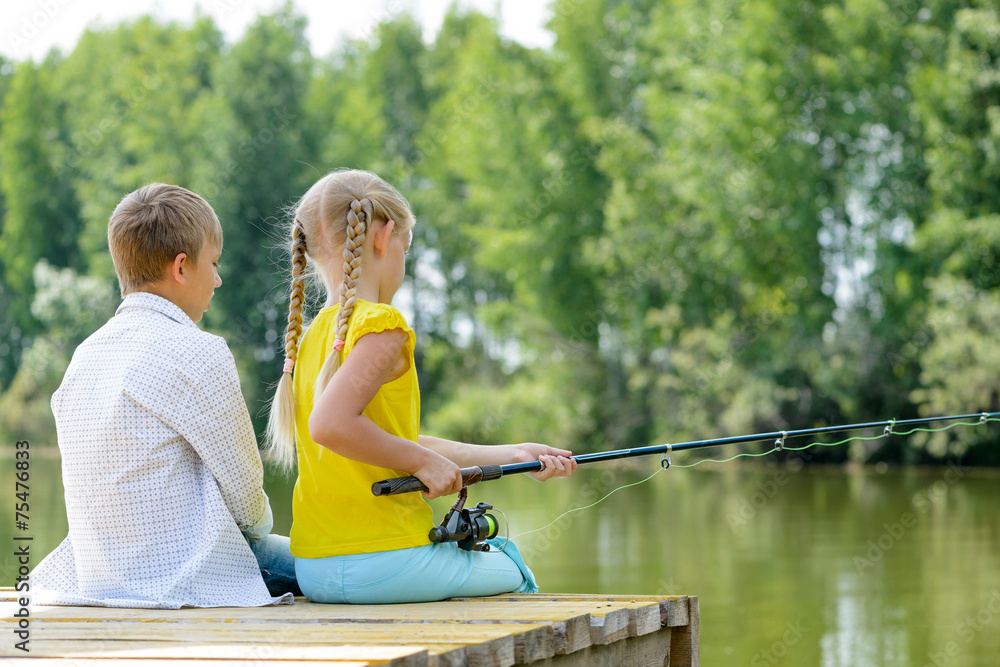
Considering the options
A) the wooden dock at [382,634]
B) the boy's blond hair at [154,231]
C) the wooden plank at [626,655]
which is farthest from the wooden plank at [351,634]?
the boy's blond hair at [154,231]

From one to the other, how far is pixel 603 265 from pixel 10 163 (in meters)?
17.0

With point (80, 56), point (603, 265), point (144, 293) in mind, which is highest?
point (80, 56)

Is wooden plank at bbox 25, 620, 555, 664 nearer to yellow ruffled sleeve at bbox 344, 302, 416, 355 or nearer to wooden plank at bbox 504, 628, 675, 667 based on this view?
wooden plank at bbox 504, 628, 675, 667

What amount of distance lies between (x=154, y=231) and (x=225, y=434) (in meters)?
0.53

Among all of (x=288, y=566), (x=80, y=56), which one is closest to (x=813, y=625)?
(x=288, y=566)

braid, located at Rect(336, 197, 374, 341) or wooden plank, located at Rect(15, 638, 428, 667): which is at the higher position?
braid, located at Rect(336, 197, 374, 341)

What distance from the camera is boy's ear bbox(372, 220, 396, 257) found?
2.82m

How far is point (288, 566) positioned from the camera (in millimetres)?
3033

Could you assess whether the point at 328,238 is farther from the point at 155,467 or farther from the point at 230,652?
the point at 230,652

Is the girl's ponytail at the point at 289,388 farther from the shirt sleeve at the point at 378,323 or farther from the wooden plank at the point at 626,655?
the wooden plank at the point at 626,655

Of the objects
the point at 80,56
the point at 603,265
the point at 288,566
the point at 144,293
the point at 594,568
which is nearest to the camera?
the point at 144,293

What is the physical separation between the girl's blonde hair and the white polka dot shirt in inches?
4.7

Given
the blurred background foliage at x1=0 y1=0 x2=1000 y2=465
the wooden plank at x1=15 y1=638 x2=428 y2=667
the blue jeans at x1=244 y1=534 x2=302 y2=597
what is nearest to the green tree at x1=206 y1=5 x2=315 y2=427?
A: the blurred background foliage at x1=0 y1=0 x2=1000 y2=465

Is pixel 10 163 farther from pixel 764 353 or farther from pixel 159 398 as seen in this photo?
pixel 159 398
